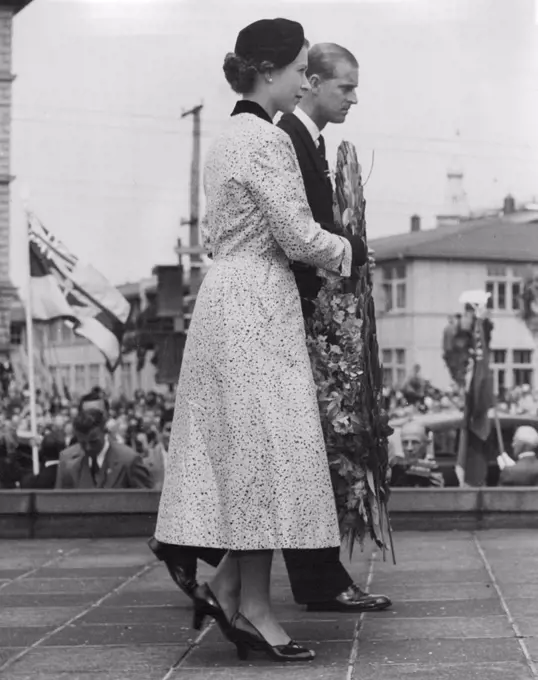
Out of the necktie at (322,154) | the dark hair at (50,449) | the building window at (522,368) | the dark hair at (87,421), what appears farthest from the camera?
the building window at (522,368)

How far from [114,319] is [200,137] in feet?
55.9

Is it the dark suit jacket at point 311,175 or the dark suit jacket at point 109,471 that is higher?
the dark suit jacket at point 311,175

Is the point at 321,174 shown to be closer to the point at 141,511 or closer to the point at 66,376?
the point at 141,511

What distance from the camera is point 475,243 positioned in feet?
158

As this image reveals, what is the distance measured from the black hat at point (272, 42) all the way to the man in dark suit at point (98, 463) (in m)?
4.84

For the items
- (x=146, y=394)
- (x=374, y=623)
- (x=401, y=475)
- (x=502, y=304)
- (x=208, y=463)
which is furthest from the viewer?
(x=502, y=304)

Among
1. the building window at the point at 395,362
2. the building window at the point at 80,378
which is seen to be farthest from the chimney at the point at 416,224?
the building window at the point at 80,378

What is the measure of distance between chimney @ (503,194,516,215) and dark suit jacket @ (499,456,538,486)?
27057mm

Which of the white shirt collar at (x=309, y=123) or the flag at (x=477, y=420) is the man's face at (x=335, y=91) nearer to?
the white shirt collar at (x=309, y=123)

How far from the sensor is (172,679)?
435 centimetres

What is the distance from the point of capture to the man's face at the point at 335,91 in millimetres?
5949

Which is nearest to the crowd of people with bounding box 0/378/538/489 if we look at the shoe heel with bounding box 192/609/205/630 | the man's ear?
the man's ear

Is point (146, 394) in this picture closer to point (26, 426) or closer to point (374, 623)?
point (26, 426)

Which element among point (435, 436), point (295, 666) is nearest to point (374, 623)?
point (295, 666)
